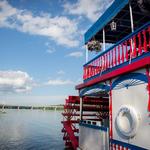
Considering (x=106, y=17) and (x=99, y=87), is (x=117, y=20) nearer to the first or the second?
(x=106, y=17)

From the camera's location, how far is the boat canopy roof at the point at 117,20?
8.98 meters

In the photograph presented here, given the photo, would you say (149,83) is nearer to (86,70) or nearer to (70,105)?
(86,70)

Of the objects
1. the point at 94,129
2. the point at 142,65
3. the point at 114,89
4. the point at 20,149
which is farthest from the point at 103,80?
the point at 20,149

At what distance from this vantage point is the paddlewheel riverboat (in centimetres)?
651

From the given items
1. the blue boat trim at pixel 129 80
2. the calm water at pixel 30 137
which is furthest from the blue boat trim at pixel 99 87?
the calm water at pixel 30 137

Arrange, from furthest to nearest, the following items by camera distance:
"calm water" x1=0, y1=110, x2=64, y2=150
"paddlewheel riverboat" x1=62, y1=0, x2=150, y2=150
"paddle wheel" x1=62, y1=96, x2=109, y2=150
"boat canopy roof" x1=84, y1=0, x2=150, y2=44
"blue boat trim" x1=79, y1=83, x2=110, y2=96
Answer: "paddle wheel" x1=62, y1=96, x2=109, y2=150 → "calm water" x1=0, y1=110, x2=64, y2=150 → "boat canopy roof" x1=84, y1=0, x2=150, y2=44 → "blue boat trim" x1=79, y1=83, x2=110, y2=96 → "paddlewheel riverboat" x1=62, y1=0, x2=150, y2=150

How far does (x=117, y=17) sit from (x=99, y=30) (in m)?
1.35

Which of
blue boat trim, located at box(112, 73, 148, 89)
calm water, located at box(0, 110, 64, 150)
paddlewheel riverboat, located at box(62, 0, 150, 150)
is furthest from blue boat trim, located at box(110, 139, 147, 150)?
calm water, located at box(0, 110, 64, 150)

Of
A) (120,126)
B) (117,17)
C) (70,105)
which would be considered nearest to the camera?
(120,126)

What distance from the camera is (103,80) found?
898 cm

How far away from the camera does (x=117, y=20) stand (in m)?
10.2

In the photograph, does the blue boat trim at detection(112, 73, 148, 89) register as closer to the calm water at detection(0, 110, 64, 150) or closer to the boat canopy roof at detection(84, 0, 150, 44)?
the boat canopy roof at detection(84, 0, 150, 44)

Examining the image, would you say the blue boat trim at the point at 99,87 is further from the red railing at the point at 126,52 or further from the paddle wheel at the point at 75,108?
the paddle wheel at the point at 75,108

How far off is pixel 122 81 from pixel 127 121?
1311mm
